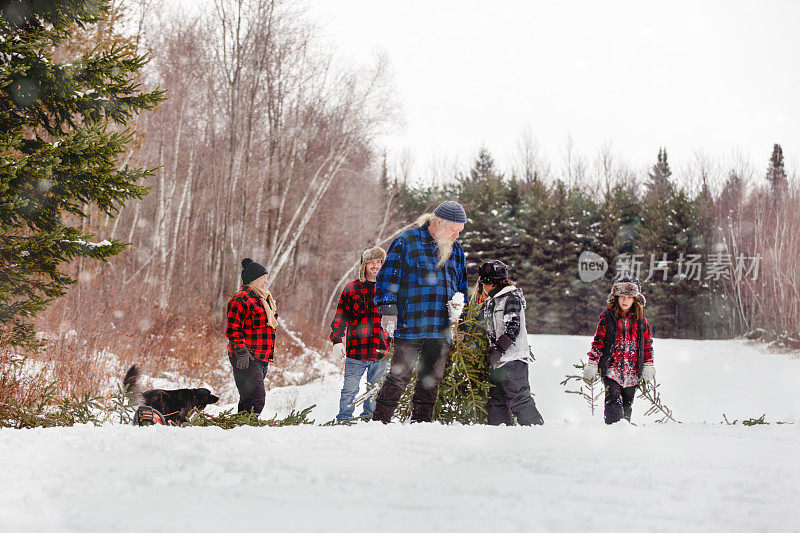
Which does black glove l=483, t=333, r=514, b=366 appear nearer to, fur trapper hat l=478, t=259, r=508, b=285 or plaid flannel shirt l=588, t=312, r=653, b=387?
fur trapper hat l=478, t=259, r=508, b=285

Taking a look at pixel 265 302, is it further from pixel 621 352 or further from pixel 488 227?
pixel 488 227

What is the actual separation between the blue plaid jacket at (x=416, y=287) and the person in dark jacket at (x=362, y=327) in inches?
68.9

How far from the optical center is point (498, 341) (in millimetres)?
4371

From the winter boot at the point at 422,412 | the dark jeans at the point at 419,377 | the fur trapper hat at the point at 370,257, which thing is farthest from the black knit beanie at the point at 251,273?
the winter boot at the point at 422,412

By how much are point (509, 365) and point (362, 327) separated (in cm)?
189

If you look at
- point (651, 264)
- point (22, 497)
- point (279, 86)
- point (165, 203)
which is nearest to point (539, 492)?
point (22, 497)

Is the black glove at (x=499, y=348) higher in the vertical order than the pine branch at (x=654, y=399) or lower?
higher

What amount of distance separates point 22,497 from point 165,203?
16694 mm

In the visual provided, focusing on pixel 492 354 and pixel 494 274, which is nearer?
pixel 492 354

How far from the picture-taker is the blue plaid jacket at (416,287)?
161 inches

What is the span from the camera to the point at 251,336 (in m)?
5.34

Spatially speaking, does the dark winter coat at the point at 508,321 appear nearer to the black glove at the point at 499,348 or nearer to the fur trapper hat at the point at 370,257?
the black glove at the point at 499,348

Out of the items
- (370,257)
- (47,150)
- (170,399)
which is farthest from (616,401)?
(47,150)

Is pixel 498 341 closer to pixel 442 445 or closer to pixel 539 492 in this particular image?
pixel 442 445
